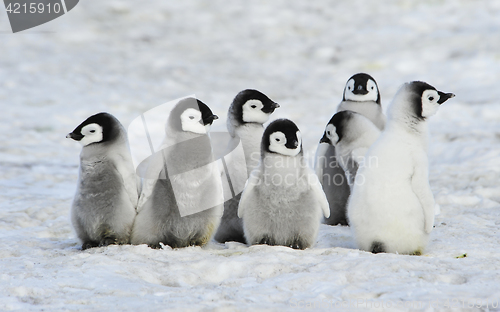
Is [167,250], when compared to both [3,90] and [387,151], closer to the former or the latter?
[387,151]

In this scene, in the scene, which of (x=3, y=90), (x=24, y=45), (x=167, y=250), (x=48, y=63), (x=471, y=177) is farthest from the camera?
(x=24, y=45)

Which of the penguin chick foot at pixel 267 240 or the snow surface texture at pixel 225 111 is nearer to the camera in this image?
the snow surface texture at pixel 225 111

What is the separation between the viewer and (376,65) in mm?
10891

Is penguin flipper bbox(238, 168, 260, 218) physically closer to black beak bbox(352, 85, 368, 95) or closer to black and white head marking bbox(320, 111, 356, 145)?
black and white head marking bbox(320, 111, 356, 145)

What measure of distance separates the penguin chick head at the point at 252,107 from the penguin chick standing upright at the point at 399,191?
93cm

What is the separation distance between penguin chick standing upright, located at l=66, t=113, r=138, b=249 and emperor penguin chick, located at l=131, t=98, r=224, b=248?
100mm

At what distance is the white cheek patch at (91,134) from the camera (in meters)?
→ 3.29

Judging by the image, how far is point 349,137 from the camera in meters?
4.05

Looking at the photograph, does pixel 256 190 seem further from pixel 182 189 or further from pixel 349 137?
pixel 349 137

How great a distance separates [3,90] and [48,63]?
1.63 m

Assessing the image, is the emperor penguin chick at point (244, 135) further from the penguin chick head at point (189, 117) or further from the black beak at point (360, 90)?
the black beak at point (360, 90)

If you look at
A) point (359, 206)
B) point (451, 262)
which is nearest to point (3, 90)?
point (359, 206)

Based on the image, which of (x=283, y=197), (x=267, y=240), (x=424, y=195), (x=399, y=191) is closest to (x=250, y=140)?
(x=283, y=197)

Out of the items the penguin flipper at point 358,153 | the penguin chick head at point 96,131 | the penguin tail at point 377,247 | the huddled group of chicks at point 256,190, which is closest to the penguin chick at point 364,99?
the penguin flipper at point 358,153
